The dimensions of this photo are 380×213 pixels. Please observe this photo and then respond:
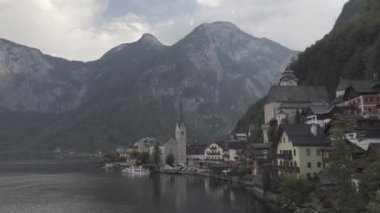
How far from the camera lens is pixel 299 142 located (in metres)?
69.3

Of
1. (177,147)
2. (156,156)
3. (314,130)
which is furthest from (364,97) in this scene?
(177,147)

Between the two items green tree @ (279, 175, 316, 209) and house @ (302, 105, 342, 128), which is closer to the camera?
green tree @ (279, 175, 316, 209)

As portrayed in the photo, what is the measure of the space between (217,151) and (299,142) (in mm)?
76929

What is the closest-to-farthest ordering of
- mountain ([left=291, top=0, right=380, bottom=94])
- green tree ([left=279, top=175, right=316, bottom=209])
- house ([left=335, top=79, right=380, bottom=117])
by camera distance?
1. green tree ([left=279, top=175, right=316, bottom=209])
2. house ([left=335, top=79, right=380, bottom=117])
3. mountain ([left=291, top=0, right=380, bottom=94])

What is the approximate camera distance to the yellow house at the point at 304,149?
2714 inches

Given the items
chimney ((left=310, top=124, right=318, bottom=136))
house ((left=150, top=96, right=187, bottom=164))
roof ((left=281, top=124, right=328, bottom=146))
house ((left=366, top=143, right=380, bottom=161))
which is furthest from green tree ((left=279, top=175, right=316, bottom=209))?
house ((left=150, top=96, right=187, bottom=164))

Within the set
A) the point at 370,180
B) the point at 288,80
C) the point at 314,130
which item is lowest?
the point at 370,180

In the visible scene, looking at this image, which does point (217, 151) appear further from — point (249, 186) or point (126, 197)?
point (126, 197)

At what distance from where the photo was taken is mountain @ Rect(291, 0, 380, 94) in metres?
118

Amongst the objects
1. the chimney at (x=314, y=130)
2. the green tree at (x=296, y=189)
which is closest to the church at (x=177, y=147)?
the chimney at (x=314, y=130)

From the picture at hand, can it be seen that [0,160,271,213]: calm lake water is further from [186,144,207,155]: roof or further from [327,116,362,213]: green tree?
[186,144,207,155]: roof

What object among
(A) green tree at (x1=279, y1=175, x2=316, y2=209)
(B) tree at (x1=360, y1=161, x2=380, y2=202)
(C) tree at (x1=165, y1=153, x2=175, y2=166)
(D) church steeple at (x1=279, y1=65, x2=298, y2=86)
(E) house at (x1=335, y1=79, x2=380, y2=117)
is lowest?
(A) green tree at (x1=279, y1=175, x2=316, y2=209)

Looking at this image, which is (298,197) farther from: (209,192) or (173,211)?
(209,192)

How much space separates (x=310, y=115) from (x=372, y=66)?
30316 mm
